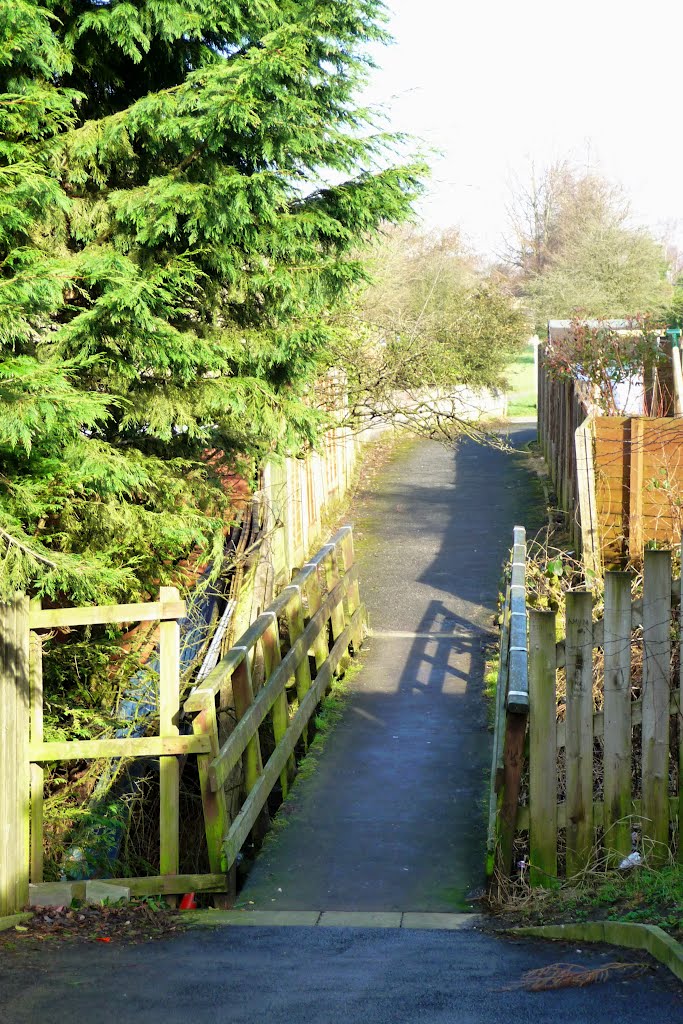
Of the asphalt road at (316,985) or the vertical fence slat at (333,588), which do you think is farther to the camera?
the vertical fence slat at (333,588)

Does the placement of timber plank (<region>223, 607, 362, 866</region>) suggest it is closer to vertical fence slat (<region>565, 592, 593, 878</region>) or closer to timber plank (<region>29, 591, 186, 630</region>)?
timber plank (<region>29, 591, 186, 630</region>)

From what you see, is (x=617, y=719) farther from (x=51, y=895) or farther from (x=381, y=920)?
(x=51, y=895)

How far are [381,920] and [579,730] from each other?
134 centimetres

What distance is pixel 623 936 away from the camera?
398cm

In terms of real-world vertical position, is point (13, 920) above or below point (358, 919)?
above

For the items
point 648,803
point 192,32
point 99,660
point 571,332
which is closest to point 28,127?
point 192,32

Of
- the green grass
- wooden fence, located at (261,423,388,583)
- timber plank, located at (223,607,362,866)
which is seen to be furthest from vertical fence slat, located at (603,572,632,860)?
wooden fence, located at (261,423,388,583)

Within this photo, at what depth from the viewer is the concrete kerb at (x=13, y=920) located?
474 cm

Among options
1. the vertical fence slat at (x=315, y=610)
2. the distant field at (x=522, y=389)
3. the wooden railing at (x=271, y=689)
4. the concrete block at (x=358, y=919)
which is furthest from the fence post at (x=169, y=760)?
the distant field at (x=522, y=389)

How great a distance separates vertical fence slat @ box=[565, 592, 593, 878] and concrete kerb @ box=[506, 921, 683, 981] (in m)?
0.65

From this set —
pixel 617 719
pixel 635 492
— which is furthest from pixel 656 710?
pixel 635 492

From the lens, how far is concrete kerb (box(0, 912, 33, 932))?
474 cm

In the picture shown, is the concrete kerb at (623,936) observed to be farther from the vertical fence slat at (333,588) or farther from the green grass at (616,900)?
the vertical fence slat at (333,588)

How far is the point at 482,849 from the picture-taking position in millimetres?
6066
